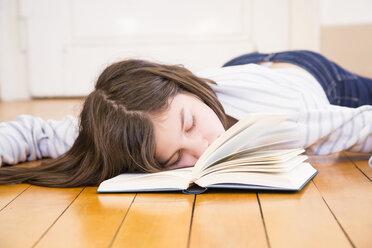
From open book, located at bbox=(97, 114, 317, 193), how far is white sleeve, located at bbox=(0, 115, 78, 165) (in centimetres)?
43

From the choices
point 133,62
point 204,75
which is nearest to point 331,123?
point 204,75

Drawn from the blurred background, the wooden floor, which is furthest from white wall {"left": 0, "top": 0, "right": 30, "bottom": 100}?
the wooden floor

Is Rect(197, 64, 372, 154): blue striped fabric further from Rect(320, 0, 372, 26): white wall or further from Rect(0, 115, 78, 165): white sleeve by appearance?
Rect(320, 0, 372, 26): white wall

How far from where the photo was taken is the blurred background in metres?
2.88

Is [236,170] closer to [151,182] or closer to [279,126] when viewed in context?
[151,182]

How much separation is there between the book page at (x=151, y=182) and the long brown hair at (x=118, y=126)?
0.06 m

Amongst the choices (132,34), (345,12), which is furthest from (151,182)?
(132,34)

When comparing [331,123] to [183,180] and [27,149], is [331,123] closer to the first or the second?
[183,180]

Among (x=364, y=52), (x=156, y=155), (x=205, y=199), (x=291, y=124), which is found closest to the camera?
(x=205, y=199)

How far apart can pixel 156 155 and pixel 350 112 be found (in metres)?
0.46

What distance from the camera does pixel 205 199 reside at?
0.72 m

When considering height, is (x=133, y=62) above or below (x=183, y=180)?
above

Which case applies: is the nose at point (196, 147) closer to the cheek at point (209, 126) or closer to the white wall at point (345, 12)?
the cheek at point (209, 126)

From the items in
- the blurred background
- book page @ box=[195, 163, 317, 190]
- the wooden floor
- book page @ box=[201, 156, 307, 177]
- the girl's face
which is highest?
the blurred background
